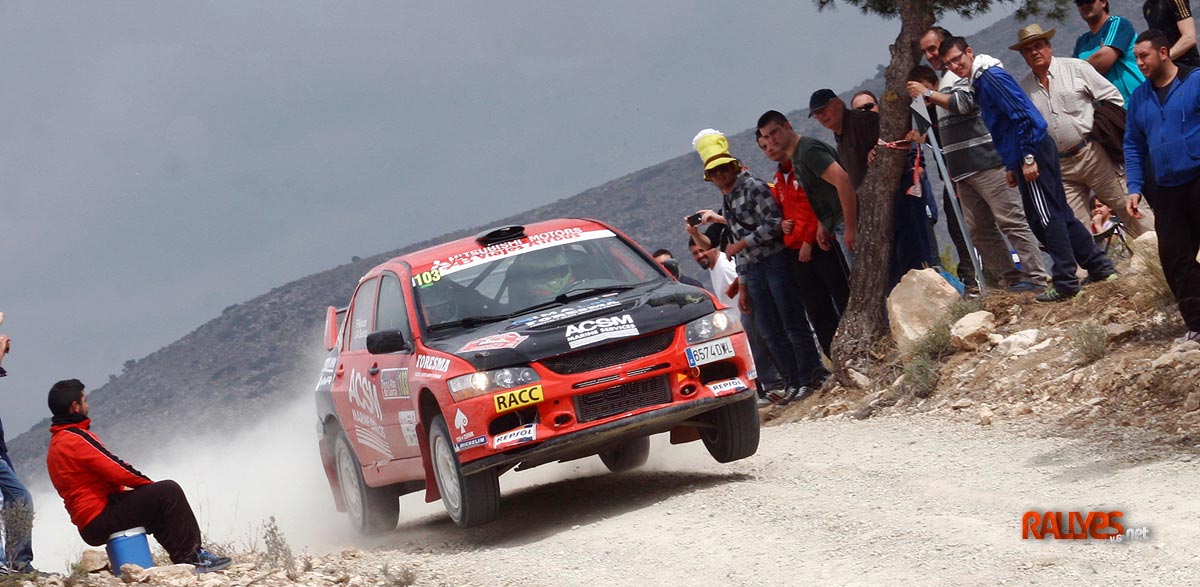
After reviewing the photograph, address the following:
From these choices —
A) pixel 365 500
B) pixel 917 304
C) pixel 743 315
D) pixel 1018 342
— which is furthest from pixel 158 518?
pixel 917 304

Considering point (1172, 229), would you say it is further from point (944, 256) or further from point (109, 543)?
point (944, 256)

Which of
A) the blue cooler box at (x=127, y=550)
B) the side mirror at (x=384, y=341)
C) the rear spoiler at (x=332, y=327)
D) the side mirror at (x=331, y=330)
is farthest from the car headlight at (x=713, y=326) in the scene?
the side mirror at (x=331, y=330)

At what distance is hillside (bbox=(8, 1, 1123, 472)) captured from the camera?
336 feet

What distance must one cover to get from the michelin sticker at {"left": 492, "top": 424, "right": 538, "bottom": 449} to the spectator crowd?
12.8 feet

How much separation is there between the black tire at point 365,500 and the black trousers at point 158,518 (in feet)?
6.82

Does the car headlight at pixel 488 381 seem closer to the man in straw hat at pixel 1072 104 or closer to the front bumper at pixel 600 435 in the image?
the front bumper at pixel 600 435

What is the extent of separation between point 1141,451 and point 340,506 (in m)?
6.65

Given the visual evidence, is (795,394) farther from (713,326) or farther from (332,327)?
(713,326)

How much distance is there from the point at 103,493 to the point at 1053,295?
7.33 metres

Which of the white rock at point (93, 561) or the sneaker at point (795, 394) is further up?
the white rock at point (93, 561)

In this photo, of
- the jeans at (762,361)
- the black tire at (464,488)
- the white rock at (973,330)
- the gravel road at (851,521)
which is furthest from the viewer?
the jeans at (762,361)

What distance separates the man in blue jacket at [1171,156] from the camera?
332 inches

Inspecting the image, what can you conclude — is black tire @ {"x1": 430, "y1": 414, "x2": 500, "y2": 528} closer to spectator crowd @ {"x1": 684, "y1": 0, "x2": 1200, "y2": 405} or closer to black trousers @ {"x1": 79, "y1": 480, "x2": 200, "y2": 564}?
black trousers @ {"x1": 79, "y1": 480, "x2": 200, "y2": 564}

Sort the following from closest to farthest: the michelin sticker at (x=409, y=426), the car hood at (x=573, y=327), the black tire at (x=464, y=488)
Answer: the car hood at (x=573, y=327)
the black tire at (x=464, y=488)
the michelin sticker at (x=409, y=426)
